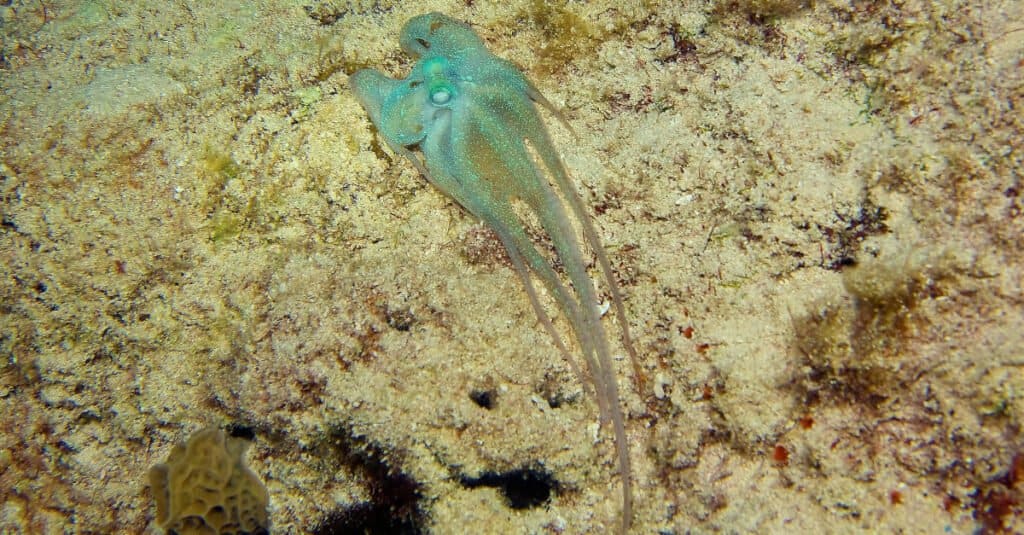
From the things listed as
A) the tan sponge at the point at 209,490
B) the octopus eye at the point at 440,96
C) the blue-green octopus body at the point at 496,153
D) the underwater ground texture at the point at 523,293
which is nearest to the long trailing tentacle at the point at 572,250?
the blue-green octopus body at the point at 496,153

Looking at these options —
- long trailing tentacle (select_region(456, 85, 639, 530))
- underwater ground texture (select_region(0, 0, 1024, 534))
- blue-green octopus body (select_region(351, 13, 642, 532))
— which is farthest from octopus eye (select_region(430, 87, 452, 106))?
underwater ground texture (select_region(0, 0, 1024, 534))

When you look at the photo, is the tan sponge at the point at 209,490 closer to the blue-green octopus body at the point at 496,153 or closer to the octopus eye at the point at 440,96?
the blue-green octopus body at the point at 496,153

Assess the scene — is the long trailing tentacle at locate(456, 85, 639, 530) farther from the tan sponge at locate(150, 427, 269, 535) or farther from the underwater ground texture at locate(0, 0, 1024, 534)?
the tan sponge at locate(150, 427, 269, 535)

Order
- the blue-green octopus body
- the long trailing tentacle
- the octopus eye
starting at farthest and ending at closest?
1. the octopus eye
2. the blue-green octopus body
3. the long trailing tentacle

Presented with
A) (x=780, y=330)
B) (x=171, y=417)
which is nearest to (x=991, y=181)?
(x=780, y=330)

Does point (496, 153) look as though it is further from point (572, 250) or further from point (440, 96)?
point (572, 250)

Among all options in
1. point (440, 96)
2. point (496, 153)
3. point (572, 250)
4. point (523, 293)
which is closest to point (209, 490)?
point (523, 293)

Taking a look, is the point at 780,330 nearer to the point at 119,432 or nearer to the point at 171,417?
the point at 171,417
